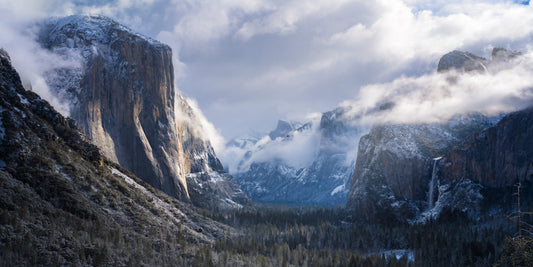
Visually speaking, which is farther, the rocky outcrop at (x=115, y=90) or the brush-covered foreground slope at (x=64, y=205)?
the rocky outcrop at (x=115, y=90)

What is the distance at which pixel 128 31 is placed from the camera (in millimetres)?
191500

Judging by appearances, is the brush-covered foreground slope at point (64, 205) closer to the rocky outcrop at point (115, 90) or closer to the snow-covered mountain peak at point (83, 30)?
the rocky outcrop at point (115, 90)

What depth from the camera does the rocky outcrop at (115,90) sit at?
155250mm

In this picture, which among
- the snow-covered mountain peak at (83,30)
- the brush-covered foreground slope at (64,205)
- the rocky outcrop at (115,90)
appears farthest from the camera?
the snow-covered mountain peak at (83,30)

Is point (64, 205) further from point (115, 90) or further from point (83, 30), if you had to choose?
point (83, 30)

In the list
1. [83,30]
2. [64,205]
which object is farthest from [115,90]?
[64,205]

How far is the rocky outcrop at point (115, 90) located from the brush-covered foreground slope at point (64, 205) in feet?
193

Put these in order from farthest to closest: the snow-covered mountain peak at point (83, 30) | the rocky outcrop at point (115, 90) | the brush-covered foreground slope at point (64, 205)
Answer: the snow-covered mountain peak at point (83, 30)
the rocky outcrop at point (115, 90)
the brush-covered foreground slope at point (64, 205)

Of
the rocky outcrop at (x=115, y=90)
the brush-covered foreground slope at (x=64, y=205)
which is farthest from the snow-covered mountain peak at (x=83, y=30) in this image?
Answer: the brush-covered foreground slope at (x=64, y=205)

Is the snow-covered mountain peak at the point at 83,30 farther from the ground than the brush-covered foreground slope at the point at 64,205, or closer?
farther from the ground

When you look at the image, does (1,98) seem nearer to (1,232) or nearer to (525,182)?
(1,232)

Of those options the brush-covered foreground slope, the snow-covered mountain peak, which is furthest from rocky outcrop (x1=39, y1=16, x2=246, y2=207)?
the brush-covered foreground slope

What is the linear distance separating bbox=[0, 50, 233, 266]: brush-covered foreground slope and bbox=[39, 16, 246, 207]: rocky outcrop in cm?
5887

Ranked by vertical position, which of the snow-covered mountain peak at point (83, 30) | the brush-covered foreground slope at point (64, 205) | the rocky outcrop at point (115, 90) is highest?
the snow-covered mountain peak at point (83, 30)
